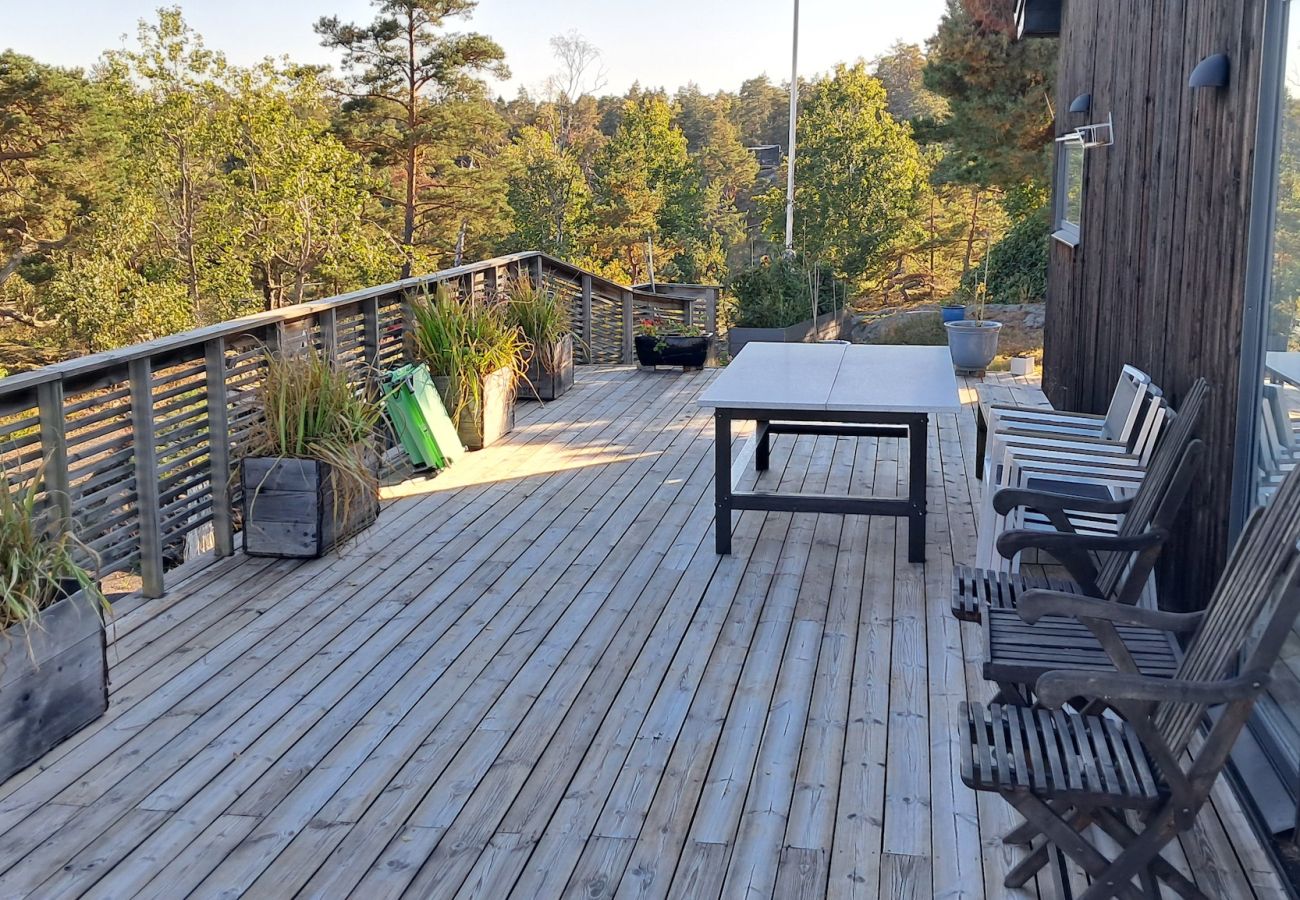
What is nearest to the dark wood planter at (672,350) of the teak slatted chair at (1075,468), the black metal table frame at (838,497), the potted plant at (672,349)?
the potted plant at (672,349)

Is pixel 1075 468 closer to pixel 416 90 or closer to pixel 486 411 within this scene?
pixel 486 411

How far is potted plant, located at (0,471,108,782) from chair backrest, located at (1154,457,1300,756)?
2547 mm

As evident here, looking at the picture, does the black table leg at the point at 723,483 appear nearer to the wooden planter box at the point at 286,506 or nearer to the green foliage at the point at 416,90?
the wooden planter box at the point at 286,506

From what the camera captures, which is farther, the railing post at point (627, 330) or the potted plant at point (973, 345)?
the railing post at point (627, 330)

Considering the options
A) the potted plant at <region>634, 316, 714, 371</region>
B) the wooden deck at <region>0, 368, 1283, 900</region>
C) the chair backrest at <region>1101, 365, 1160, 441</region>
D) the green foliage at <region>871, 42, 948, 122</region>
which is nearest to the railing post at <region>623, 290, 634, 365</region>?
the potted plant at <region>634, 316, 714, 371</region>

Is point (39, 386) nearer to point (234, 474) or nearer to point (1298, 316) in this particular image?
point (234, 474)

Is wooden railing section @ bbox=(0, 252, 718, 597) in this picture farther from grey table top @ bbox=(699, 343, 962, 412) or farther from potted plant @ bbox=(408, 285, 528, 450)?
grey table top @ bbox=(699, 343, 962, 412)

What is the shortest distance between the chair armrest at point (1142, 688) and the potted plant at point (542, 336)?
6124 mm

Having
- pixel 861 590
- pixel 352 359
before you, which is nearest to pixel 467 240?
pixel 352 359

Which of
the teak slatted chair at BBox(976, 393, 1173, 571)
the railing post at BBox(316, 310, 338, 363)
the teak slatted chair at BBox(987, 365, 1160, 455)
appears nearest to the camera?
the teak slatted chair at BBox(976, 393, 1173, 571)

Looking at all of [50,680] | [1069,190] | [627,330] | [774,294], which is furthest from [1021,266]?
[50,680]

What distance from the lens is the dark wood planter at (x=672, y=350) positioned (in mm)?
10062

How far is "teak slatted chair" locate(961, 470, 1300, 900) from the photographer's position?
2.17 m

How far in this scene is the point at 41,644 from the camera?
321 cm
